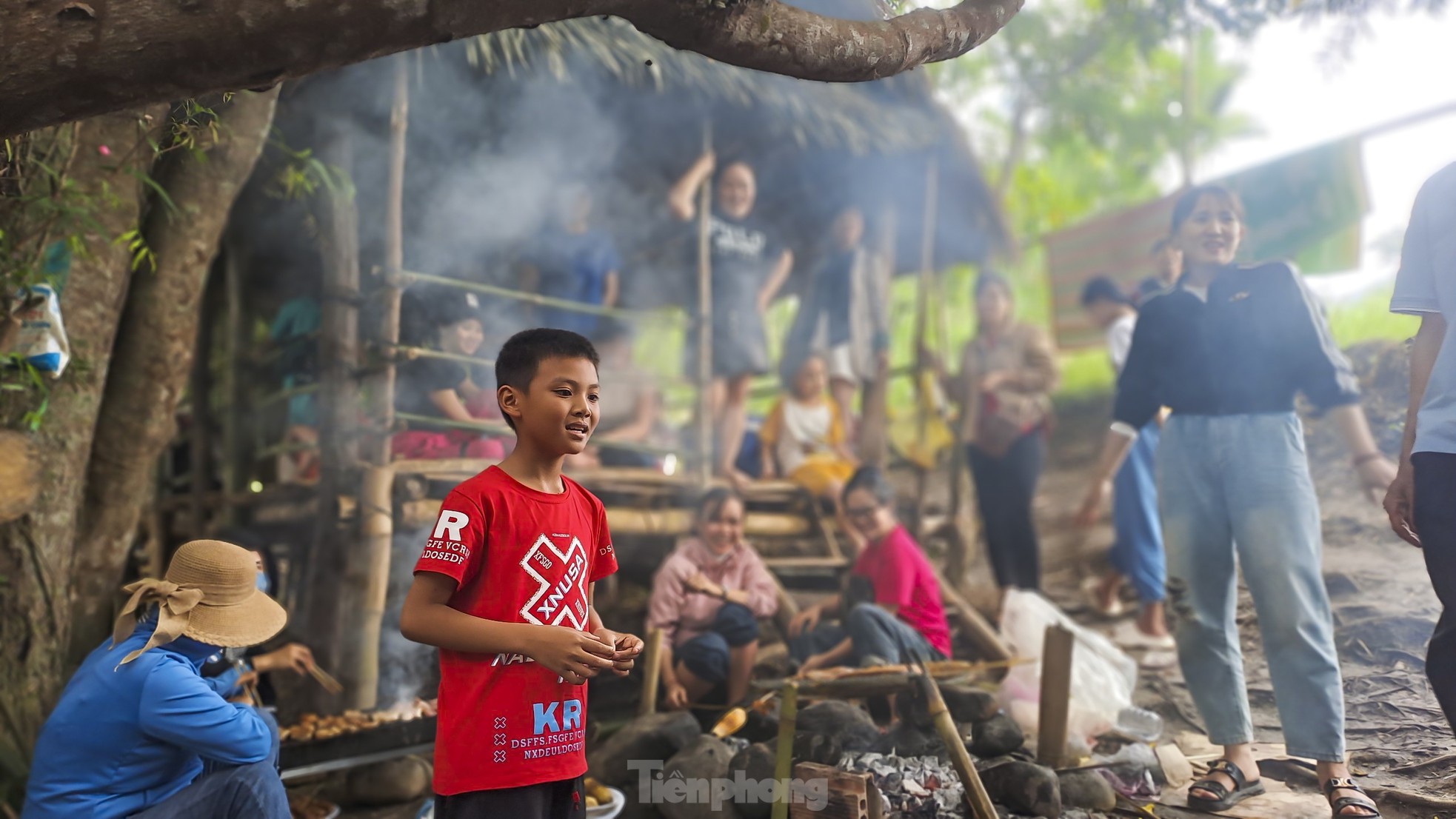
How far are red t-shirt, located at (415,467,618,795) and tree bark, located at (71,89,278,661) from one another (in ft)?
9.24

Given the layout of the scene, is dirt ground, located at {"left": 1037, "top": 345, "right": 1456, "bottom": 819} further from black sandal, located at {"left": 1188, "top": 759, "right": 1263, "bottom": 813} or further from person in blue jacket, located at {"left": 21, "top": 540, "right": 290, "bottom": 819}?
person in blue jacket, located at {"left": 21, "top": 540, "right": 290, "bottom": 819}

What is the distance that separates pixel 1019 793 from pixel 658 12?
9.40ft

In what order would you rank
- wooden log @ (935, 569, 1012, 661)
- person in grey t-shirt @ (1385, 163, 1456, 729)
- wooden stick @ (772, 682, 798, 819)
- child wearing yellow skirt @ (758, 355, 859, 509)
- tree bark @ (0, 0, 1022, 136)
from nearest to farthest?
tree bark @ (0, 0, 1022, 136) < person in grey t-shirt @ (1385, 163, 1456, 729) < wooden stick @ (772, 682, 798, 819) < wooden log @ (935, 569, 1012, 661) < child wearing yellow skirt @ (758, 355, 859, 509)

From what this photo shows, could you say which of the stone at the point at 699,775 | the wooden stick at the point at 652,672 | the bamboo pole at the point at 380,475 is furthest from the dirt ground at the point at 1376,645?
the bamboo pole at the point at 380,475

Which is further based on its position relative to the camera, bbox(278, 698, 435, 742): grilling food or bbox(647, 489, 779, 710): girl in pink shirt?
bbox(647, 489, 779, 710): girl in pink shirt

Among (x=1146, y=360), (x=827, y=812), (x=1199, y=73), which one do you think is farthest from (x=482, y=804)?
(x=1199, y=73)

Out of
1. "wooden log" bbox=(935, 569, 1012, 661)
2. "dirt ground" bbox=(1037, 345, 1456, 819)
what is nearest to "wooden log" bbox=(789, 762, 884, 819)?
"dirt ground" bbox=(1037, 345, 1456, 819)

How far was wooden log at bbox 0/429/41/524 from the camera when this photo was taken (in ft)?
11.4

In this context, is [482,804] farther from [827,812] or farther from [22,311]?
[22,311]

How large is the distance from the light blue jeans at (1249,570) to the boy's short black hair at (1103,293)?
9.50 ft

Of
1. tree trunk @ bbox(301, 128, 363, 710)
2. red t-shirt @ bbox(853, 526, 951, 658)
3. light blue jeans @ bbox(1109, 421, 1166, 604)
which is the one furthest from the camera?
light blue jeans @ bbox(1109, 421, 1166, 604)

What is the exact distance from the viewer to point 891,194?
804 cm

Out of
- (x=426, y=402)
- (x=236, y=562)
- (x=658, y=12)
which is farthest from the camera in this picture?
(x=426, y=402)

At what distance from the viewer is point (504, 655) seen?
210 centimetres
